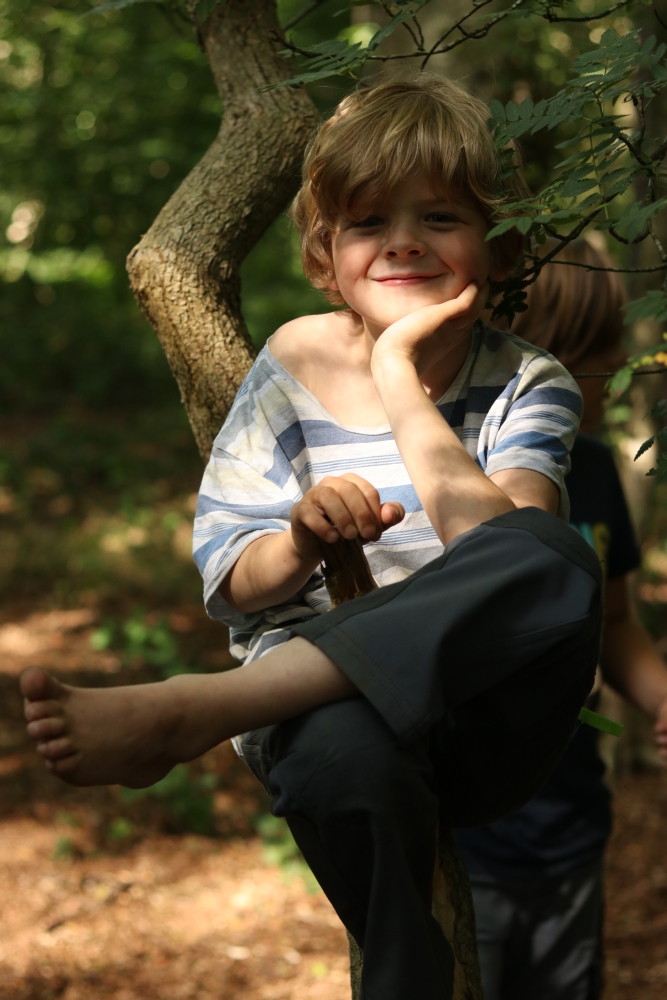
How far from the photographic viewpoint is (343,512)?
4.37 ft

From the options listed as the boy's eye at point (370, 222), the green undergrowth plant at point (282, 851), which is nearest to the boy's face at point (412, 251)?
the boy's eye at point (370, 222)

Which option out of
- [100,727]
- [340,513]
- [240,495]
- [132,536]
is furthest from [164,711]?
[132,536]

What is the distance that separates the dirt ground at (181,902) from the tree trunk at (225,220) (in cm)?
254

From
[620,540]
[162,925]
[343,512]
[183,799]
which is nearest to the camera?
[343,512]

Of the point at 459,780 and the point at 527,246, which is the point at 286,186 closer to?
the point at 527,246

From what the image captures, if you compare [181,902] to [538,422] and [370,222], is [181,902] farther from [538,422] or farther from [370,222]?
[370,222]

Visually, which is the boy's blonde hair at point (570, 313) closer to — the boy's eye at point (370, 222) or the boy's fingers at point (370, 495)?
the boy's eye at point (370, 222)

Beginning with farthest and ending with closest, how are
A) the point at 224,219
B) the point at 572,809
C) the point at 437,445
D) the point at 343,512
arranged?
the point at 572,809, the point at 224,219, the point at 437,445, the point at 343,512

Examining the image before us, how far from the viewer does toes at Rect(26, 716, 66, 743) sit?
1.19m

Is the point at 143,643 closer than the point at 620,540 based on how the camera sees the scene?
No

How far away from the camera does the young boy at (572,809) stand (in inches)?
99.0

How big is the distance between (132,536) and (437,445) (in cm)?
694

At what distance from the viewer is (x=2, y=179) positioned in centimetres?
930

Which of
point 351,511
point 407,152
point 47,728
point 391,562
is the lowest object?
point 391,562
